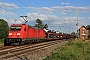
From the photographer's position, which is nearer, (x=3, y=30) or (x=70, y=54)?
(x=70, y=54)

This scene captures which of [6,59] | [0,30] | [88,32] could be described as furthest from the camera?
[88,32]

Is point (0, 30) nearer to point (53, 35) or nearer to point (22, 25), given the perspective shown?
point (53, 35)

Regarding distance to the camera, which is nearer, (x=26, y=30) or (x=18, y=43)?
(x=18, y=43)

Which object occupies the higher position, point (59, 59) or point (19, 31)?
point (19, 31)

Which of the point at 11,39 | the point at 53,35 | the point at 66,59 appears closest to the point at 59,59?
the point at 66,59

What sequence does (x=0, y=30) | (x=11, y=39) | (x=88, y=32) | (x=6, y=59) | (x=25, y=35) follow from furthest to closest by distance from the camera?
1. (x=88, y=32)
2. (x=0, y=30)
3. (x=25, y=35)
4. (x=11, y=39)
5. (x=6, y=59)

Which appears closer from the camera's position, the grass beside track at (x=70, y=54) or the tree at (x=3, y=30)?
the grass beside track at (x=70, y=54)

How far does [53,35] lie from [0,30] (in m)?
19.5

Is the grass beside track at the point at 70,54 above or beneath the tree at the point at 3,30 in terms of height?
beneath

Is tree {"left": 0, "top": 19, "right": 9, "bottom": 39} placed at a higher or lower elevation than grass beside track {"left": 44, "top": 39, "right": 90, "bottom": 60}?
higher

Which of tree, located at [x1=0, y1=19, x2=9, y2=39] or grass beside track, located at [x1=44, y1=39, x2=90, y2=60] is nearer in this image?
grass beside track, located at [x1=44, y1=39, x2=90, y2=60]

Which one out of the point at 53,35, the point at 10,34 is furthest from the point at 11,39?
the point at 53,35

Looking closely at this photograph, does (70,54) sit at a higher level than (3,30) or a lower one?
lower

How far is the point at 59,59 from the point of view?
15195 mm
